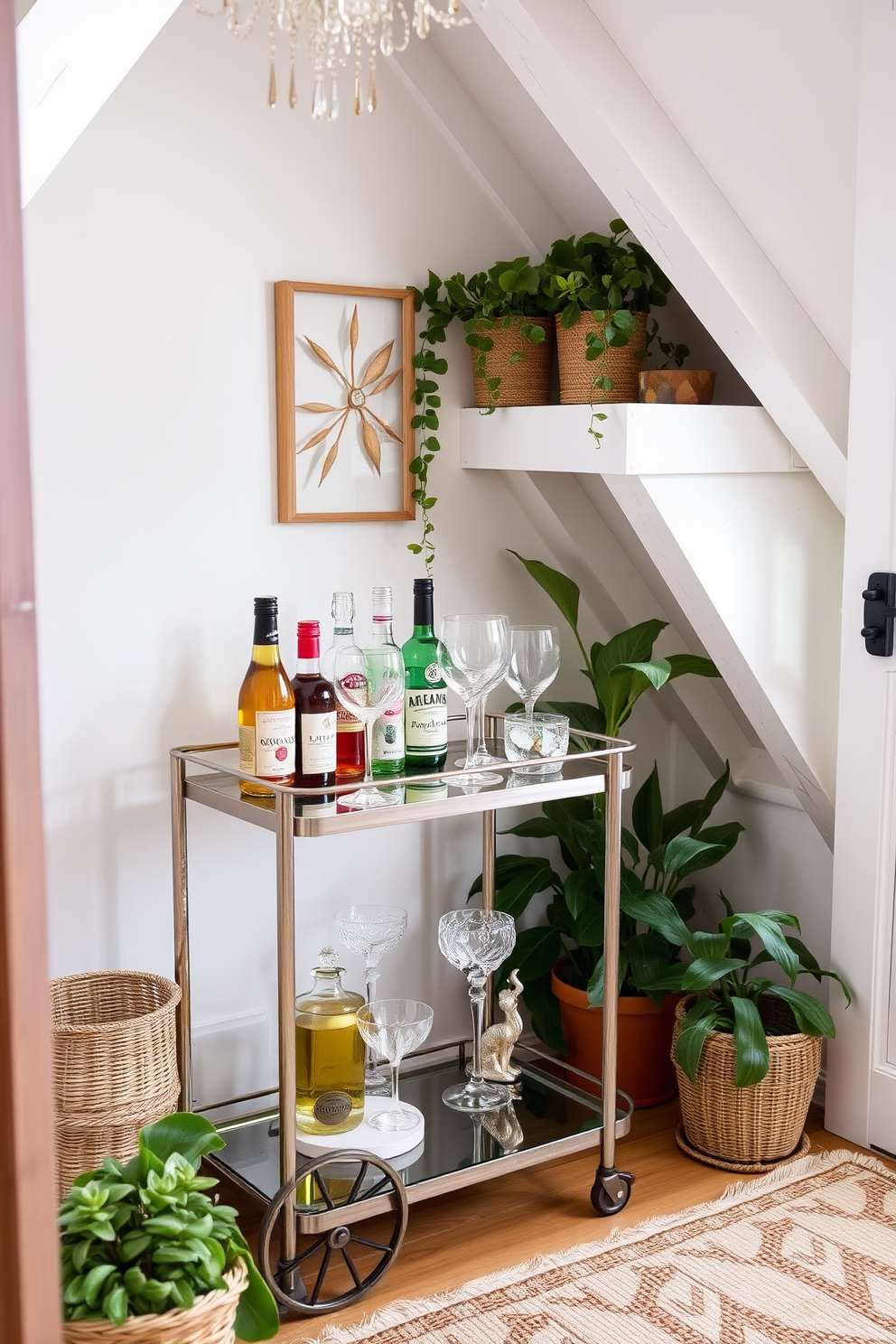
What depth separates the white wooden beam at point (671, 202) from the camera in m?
2.19

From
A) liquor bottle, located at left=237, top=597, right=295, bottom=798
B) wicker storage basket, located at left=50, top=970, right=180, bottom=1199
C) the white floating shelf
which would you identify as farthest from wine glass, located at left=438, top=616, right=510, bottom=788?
wicker storage basket, located at left=50, top=970, right=180, bottom=1199

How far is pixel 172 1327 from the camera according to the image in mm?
1392

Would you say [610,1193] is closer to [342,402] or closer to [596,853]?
[596,853]

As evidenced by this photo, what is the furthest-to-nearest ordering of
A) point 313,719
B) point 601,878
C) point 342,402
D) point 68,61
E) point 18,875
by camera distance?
point 601,878 → point 342,402 → point 313,719 → point 68,61 → point 18,875

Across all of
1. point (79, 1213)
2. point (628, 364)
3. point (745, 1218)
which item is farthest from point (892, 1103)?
point (79, 1213)

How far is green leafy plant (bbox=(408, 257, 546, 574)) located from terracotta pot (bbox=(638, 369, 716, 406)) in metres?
0.23

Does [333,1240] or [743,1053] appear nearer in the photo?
[333,1240]

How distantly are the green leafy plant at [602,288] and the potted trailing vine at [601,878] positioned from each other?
0.49 m

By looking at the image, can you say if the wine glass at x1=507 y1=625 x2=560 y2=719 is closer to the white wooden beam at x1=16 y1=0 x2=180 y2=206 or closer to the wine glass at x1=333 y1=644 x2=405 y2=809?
the wine glass at x1=333 y1=644 x2=405 y2=809

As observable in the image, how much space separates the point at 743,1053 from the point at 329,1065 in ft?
2.46

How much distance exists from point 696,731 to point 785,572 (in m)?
0.56

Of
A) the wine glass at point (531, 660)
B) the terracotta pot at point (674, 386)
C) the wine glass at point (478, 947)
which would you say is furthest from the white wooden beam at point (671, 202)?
the wine glass at point (478, 947)

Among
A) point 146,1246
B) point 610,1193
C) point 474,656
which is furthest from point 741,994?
point 146,1246

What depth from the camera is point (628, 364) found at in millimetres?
2469
